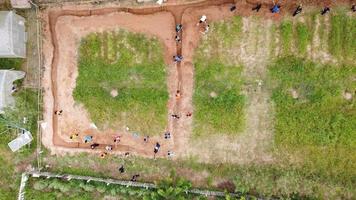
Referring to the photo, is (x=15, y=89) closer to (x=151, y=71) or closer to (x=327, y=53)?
(x=151, y=71)

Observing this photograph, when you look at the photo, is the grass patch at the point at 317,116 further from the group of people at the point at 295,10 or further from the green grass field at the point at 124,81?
the green grass field at the point at 124,81

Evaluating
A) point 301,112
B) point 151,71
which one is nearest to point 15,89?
point 151,71

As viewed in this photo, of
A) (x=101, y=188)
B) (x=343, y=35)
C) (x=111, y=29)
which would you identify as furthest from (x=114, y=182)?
(x=343, y=35)

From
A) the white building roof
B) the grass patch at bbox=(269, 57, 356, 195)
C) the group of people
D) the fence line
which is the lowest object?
the fence line

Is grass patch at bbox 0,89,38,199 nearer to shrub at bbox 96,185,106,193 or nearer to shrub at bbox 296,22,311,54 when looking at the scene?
shrub at bbox 96,185,106,193

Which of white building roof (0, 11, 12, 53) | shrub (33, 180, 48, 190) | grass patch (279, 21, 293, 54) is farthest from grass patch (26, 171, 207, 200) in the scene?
grass patch (279, 21, 293, 54)

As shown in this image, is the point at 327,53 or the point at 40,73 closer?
the point at 327,53
